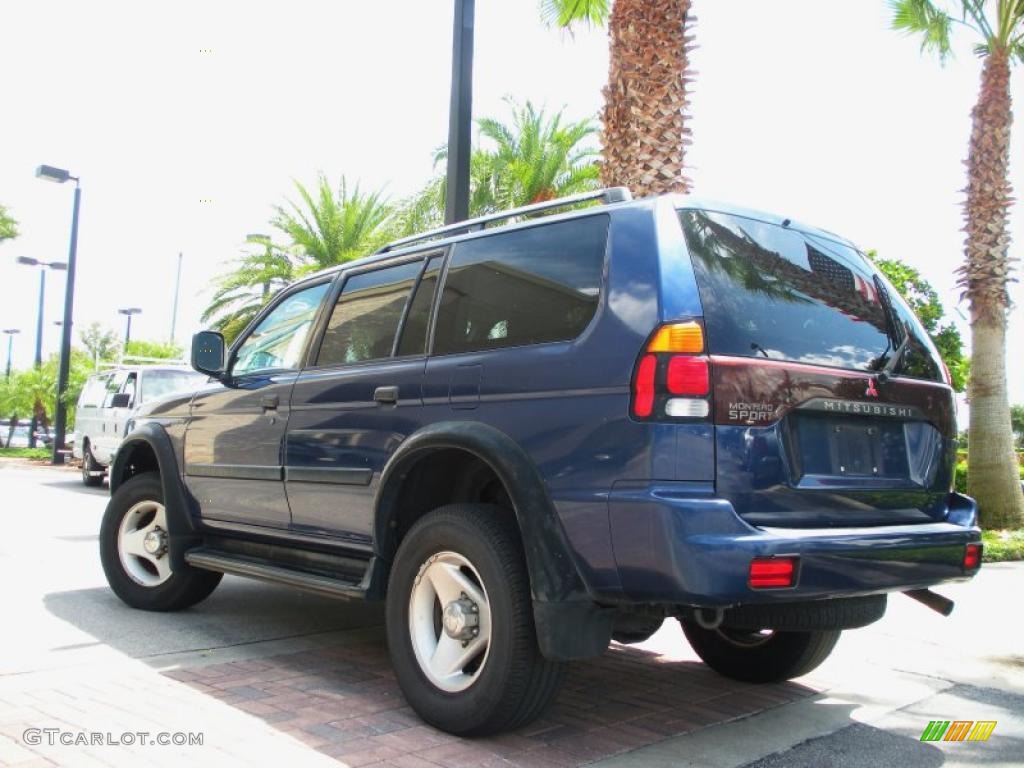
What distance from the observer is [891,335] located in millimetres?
4043

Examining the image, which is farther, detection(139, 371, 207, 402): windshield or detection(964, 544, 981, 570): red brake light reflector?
detection(139, 371, 207, 402): windshield

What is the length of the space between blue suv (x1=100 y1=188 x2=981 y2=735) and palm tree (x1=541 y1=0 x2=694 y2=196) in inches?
190

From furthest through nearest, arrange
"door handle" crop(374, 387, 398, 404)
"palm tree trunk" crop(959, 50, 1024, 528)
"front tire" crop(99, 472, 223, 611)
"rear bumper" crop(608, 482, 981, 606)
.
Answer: "palm tree trunk" crop(959, 50, 1024, 528)
"front tire" crop(99, 472, 223, 611)
"door handle" crop(374, 387, 398, 404)
"rear bumper" crop(608, 482, 981, 606)

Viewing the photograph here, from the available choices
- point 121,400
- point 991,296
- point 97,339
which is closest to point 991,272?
point 991,296

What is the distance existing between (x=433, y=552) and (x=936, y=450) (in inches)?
82.0

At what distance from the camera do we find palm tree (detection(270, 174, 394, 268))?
22453 millimetres

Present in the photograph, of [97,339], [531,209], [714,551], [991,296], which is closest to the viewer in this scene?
[714,551]

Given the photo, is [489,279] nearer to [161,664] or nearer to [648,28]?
[161,664]

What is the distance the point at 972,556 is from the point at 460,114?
17.2 ft

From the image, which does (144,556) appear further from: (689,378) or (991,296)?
(991,296)

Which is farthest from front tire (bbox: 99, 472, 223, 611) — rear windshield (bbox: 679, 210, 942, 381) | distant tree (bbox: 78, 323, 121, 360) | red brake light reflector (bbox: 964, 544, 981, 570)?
distant tree (bbox: 78, 323, 121, 360)

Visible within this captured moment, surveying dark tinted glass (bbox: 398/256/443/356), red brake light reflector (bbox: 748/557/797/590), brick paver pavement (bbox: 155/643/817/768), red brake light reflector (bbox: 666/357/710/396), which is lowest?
brick paver pavement (bbox: 155/643/817/768)

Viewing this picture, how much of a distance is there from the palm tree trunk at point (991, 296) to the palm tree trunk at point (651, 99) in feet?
20.4

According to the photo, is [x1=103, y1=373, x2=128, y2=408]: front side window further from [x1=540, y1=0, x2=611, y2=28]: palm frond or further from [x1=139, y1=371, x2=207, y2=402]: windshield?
[x1=540, y1=0, x2=611, y2=28]: palm frond
